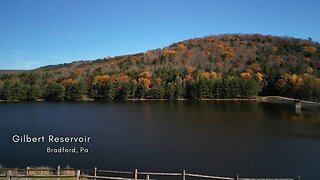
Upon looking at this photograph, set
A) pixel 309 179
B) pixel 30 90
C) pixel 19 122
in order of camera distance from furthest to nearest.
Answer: pixel 30 90 → pixel 19 122 → pixel 309 179

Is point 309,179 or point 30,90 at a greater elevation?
point 30,90

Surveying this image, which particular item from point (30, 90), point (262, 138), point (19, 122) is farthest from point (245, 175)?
point (30, 90)

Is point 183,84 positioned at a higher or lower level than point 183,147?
higher

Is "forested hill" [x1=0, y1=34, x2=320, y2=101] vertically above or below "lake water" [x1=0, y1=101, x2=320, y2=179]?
above

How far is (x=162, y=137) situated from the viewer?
48.6m

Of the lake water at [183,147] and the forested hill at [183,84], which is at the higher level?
the forested hill at [183,84]

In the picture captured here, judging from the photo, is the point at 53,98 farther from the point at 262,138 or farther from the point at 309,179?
the point at 309,179

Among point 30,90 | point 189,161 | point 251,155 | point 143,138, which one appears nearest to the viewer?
point 189,161

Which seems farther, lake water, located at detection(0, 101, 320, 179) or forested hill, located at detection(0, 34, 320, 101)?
forested hill, located at detection(0, 34, 320, 101)

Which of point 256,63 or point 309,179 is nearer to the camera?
point 309,179

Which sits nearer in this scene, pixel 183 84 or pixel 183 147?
pixel 183 147

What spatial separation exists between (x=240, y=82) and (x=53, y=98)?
71.9 m

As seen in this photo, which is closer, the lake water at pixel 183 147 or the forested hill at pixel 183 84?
the lake water at pixel 183 147

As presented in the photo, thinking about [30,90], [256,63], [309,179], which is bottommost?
[309,179]
